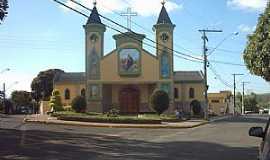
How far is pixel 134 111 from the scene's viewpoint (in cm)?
7175

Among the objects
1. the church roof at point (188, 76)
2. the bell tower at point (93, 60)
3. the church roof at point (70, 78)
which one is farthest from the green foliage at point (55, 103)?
the church roof at point (188, 76)

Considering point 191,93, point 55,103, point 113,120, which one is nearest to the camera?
point 113,120

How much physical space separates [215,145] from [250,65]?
297 inches

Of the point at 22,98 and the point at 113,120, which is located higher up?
the point at 22,98

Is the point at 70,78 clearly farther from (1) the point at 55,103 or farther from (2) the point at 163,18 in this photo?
(2) the point at 163,18

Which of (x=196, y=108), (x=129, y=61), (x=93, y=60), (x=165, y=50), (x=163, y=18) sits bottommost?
(x=196, y=108)

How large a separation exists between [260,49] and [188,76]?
53597 mm

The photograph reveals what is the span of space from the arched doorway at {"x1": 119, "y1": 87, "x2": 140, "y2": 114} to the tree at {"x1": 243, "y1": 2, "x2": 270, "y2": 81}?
4304cm

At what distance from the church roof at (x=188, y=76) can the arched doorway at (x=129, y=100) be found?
9452 millimetres

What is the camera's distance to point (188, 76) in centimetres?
8100

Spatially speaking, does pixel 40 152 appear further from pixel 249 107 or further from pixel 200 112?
pixel 249 107

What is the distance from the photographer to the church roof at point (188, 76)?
79500mm

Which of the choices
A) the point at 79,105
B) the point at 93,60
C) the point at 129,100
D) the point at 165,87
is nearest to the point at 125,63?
the point at 93,60

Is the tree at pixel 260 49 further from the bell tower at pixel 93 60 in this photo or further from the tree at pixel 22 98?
the tree at pixel 22 98
